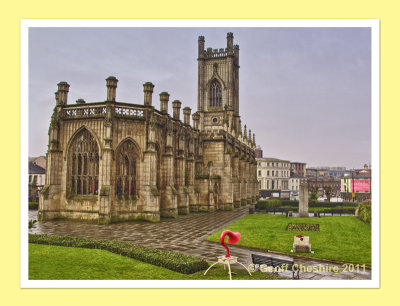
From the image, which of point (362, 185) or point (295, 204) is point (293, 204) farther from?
point (362, 185)

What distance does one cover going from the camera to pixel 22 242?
11086mm

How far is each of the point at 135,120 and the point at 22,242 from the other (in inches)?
645

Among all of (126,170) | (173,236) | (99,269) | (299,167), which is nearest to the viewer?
(99,269)

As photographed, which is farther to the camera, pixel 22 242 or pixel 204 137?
pixel 204 137

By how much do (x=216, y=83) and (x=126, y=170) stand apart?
4071 cm

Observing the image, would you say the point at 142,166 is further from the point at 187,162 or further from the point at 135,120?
the point at 187,162

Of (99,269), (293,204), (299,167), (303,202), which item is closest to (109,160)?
(99,269)

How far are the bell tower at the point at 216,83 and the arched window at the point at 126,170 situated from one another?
34.9 metres

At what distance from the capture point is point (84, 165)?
26.3 meters

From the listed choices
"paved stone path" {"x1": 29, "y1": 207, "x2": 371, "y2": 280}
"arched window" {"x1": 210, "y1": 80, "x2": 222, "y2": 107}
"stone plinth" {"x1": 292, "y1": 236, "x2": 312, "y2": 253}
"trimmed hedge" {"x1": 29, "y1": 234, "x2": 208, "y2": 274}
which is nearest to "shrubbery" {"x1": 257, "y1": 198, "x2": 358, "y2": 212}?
"paved stone path" {"x1": 29, "y1": 207, "x2": 371, "y2": 280}

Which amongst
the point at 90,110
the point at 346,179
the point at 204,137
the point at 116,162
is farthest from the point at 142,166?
the point at 346,179

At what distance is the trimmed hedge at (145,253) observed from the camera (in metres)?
11.4

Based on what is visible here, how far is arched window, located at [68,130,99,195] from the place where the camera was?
2594 centimetres

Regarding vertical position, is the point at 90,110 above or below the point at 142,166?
above
